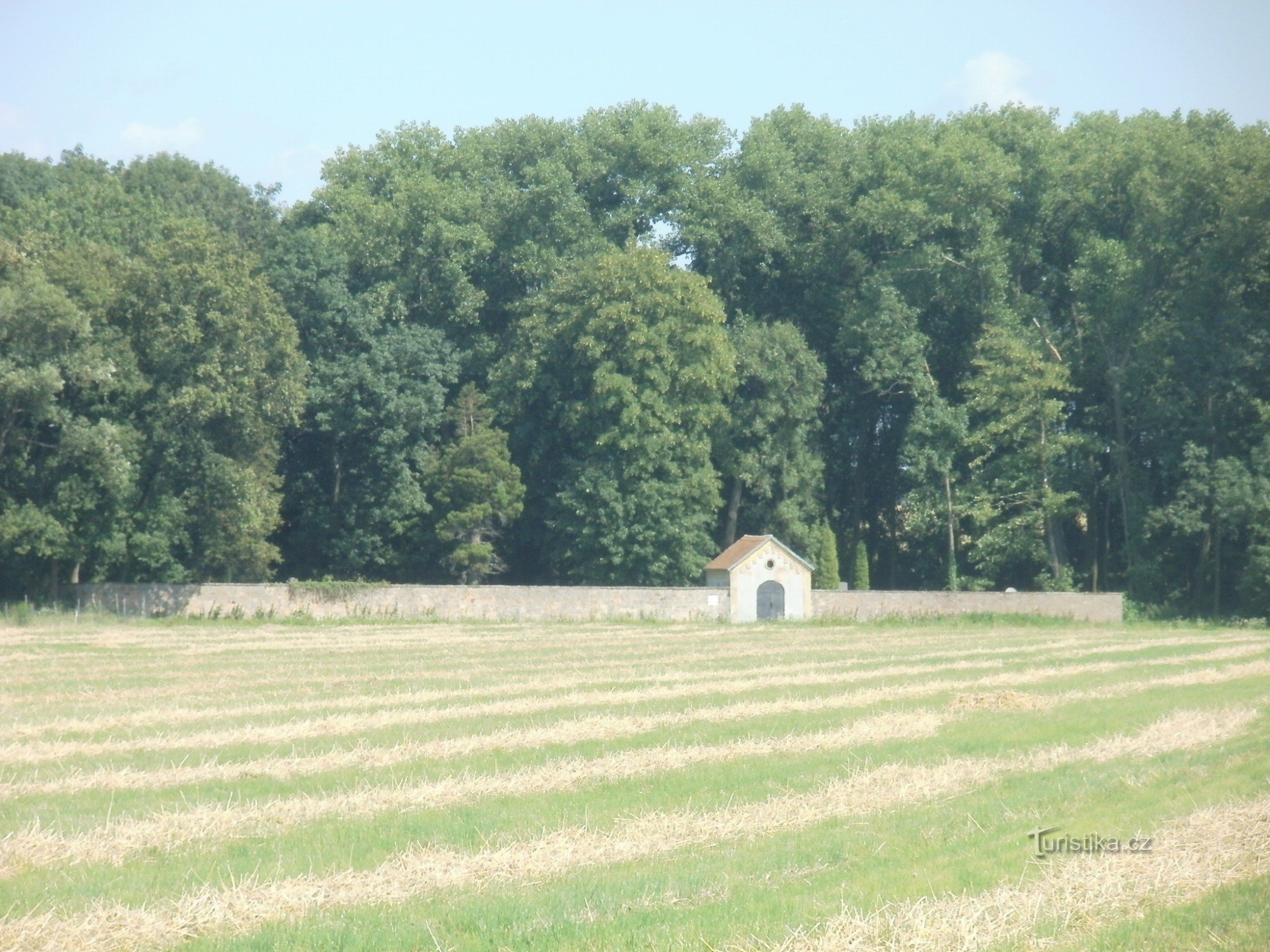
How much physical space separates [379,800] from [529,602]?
40852 millimetres

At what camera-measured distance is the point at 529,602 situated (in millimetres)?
54531

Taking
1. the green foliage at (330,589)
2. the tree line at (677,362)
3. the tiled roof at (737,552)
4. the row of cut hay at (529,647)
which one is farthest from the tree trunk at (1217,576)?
the green foliage at (330,589)

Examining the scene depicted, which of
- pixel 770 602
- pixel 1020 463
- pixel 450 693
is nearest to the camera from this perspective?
pixel 450 693

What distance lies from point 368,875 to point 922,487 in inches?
2290

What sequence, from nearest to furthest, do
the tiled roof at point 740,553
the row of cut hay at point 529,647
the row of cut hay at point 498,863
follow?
the row of cut hay at point 498,863 < the row of cut hay at point 529,647 < the tiled roof at point 740,553

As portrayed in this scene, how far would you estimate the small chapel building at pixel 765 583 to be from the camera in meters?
56.8

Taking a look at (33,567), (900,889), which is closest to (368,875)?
(900,889)

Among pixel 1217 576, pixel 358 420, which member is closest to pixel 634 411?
pixel 358 420

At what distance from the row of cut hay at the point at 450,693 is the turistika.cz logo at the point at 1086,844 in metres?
12.9

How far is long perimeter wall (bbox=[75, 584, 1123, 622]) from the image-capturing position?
51.0 meters

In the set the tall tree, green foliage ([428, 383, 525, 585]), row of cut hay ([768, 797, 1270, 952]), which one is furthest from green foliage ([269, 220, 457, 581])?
row of cut hay ([768, 797, 1270, 952])

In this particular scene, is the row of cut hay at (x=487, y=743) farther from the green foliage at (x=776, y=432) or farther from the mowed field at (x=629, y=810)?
the green foliage at (x=776, y=432)

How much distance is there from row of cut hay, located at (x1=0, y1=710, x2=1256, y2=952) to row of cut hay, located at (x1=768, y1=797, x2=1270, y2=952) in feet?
9.24

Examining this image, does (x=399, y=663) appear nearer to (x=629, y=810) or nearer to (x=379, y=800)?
(x=379, y=800)
